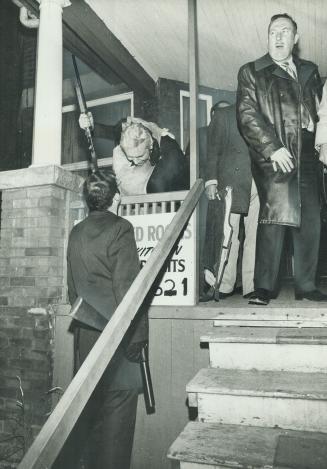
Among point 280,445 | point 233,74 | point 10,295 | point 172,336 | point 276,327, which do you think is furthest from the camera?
point 233,74

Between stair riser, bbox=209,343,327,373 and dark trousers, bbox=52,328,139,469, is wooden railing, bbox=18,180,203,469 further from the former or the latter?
dark trousers, bbox=52,328,139,469

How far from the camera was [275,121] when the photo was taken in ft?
9.13

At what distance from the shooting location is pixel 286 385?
5.99ft

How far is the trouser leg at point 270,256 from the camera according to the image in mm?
2662

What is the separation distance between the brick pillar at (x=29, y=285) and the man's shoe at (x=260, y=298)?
1.62 m

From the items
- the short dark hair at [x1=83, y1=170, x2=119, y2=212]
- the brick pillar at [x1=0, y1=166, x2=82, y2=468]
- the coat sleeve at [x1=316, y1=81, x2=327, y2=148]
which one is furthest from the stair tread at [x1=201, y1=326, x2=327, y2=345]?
the brick pillar at [x1=0, y1=166, x2=82, y2=468]

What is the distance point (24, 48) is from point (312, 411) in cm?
661

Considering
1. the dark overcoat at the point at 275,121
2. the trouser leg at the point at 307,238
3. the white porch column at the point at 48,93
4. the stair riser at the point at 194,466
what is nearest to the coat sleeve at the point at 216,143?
the dark overcoat at the point at 275,121

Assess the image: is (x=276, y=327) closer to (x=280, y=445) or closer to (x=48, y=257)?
(x=280, y=445)

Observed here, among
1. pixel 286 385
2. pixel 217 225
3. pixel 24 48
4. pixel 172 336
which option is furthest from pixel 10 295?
pixel 24 48

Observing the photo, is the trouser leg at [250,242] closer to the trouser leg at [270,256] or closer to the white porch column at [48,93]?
the trouser leg at [270,256]

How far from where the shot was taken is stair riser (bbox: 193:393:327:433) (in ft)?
5.70

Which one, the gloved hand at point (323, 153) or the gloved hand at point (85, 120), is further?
the gloved hand at point (85, 120)

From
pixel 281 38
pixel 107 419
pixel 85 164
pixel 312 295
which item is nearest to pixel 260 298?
pixel 312 295
